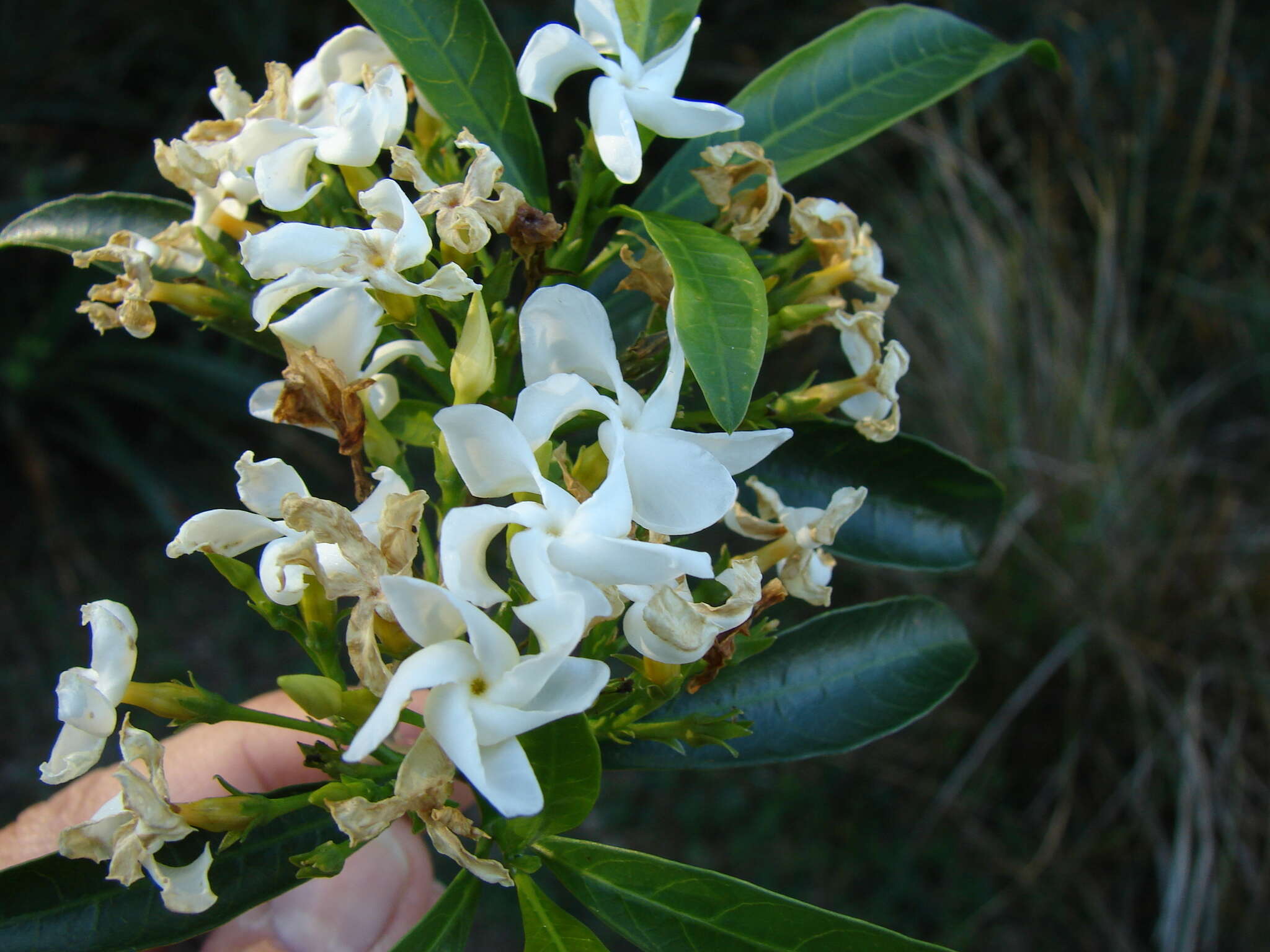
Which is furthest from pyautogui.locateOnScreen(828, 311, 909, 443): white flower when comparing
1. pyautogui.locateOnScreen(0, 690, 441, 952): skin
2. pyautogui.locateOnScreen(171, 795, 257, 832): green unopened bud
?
pyautogui.locateOnScreen(0, 690, 441, 952): skin

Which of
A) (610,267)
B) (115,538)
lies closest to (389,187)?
(610,267)

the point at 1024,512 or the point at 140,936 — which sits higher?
the point at 140,936

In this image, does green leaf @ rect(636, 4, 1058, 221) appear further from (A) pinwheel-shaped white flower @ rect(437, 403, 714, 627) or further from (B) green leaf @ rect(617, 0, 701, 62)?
(A) pinwheel-shaped white flower @ rect(437, 403, 714, 627)

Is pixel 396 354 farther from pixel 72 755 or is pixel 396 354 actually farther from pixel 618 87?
pixel 72 755

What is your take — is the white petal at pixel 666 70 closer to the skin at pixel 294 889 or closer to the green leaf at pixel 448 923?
the green leaf at pixel 448 923

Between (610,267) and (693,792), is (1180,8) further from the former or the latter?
(610,267)
